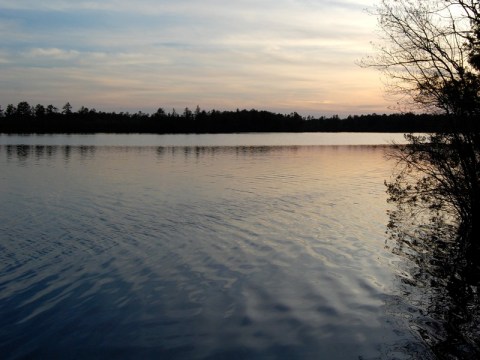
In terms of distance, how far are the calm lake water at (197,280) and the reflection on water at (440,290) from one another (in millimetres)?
390

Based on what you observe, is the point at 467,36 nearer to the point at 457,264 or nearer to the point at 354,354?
the point at 457,264

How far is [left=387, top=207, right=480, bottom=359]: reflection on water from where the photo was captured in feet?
29.3

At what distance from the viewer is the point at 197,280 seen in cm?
1284

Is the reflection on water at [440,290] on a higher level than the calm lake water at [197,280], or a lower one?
higher

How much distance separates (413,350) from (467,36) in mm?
12010

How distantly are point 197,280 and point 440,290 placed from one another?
6675mm

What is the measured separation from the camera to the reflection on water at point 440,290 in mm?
8938

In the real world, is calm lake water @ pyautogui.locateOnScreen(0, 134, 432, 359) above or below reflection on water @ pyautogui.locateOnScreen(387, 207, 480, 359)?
below

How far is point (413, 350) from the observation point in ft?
28.3

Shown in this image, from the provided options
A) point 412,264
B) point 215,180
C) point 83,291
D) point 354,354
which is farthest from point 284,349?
point 215,180

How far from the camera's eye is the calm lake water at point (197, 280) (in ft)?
29.5

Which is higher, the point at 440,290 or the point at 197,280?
the point at 440,290

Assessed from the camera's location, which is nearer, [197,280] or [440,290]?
[440,290]

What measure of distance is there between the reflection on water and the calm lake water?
390mm
